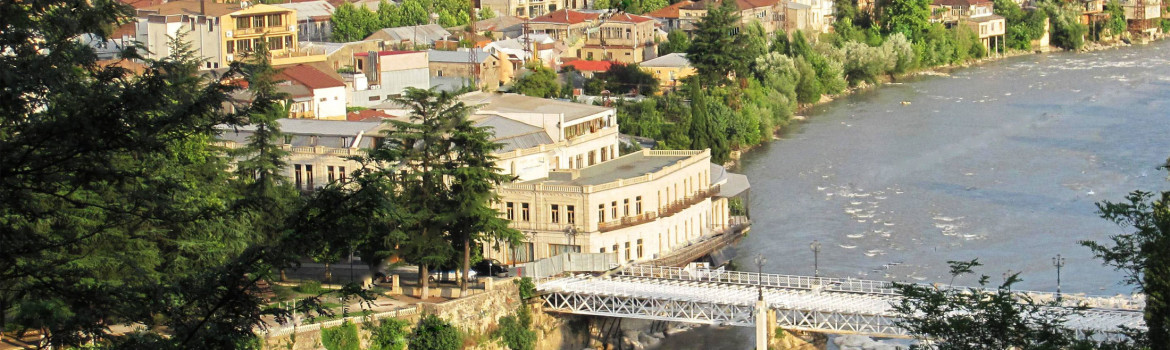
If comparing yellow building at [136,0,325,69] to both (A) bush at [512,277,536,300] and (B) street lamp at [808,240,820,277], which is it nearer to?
(B) street lamp at [808,240,820,277]

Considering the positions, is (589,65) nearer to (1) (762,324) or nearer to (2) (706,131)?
(2) (706,131)

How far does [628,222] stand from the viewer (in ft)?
121

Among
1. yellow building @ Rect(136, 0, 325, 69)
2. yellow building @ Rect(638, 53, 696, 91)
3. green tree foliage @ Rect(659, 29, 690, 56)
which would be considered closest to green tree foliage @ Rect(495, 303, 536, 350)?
yellow building @ Rect(136, 0, 325, 69)

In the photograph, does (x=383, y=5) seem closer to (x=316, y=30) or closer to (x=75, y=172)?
(x=316, y=30)

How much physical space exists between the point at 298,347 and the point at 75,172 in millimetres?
17921

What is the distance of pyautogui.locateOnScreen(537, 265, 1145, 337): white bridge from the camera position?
Result: 30.5 metres

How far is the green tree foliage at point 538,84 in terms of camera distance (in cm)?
5778

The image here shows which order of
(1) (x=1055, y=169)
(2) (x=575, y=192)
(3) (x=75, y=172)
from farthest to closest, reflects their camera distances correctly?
(1) (x=1055, y=169) → (2) (x=575, y=192) → (3) (x=75, y=172)

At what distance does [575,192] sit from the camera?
36.1 m

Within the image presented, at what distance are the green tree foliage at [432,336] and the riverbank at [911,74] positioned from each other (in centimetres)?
2315

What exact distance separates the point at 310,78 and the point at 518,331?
1886cm

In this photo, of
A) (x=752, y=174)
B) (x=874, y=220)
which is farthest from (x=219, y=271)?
(x=752, y=174)

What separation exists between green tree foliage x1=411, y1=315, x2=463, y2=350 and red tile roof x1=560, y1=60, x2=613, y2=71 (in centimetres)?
3513

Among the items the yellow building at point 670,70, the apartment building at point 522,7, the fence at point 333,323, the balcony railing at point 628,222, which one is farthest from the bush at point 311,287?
the apartment building at point 522,7
